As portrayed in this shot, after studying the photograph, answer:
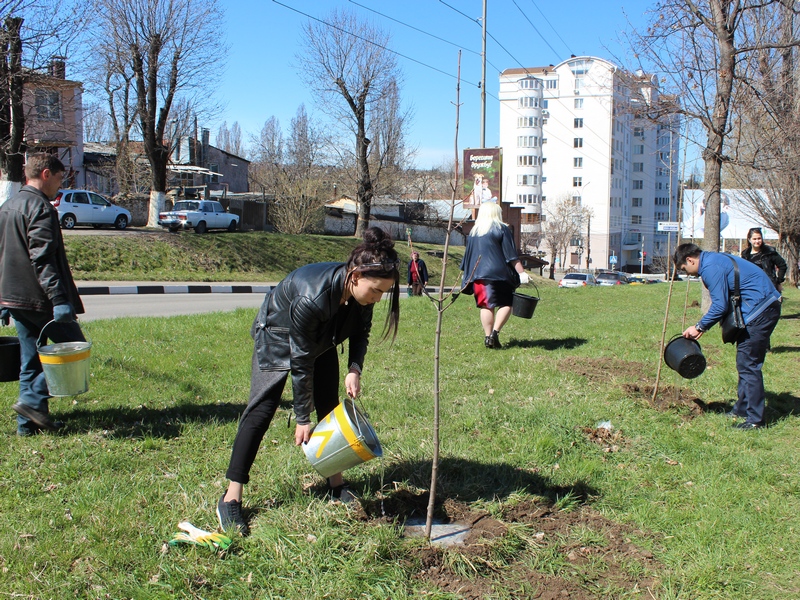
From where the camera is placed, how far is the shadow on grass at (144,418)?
187 inches

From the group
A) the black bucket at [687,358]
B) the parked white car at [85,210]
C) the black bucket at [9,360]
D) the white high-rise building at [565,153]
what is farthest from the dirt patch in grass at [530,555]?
the white high-rise building at [565,153]

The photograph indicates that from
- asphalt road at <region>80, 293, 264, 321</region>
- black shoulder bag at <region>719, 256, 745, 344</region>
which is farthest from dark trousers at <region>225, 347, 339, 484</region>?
asphalt road at <region>80, 293, 264, 321</region>

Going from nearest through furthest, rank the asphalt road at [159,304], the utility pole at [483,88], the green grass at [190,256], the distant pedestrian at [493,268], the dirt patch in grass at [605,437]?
1. the dirt patch in grass at [605,437]
2. the distant pedestrian at [493,268]
3. the asphalt road at [159,304]
4. the green grass at [190,256]
5. the utility pole at [483,88]

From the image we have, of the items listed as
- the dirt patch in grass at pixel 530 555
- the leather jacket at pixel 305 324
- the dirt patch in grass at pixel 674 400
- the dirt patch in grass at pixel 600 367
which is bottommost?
the dirt patch in grass at pixel 530 555

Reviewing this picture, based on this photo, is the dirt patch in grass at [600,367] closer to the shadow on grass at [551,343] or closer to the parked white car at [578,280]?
the shadow on grass at [551,343]

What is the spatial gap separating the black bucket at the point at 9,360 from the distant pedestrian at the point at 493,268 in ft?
15.8

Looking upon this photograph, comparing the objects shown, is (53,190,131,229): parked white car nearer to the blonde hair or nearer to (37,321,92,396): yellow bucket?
the blonde hair

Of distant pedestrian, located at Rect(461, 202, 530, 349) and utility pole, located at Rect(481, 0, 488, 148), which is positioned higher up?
utility pole, located at Rect(481, 0, 488, 148)

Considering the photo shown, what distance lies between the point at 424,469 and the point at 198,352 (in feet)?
12.8

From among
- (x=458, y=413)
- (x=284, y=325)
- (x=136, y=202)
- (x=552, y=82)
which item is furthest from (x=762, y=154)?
(x=552, y=82)

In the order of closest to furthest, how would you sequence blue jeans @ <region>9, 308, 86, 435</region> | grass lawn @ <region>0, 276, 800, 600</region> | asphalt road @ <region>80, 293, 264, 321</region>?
grass lawn @ <region>0, 276, 800, 600</region>, blue jeans @ <region>9, 308, 86, 435</region>, asphalt road @ <region>80, 293, 264, 321</region>

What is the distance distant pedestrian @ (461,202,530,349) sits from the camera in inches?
314

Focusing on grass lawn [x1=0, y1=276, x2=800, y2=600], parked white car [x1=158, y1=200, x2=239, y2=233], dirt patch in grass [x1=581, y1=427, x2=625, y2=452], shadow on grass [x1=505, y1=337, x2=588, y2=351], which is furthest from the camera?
parked white car [x1=158, y1=200, x2=239, y2=233]

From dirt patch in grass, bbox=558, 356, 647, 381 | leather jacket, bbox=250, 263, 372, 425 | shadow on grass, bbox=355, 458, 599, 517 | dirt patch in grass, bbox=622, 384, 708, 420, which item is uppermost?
leather jacket, bbox=250, 263, 372, 425
